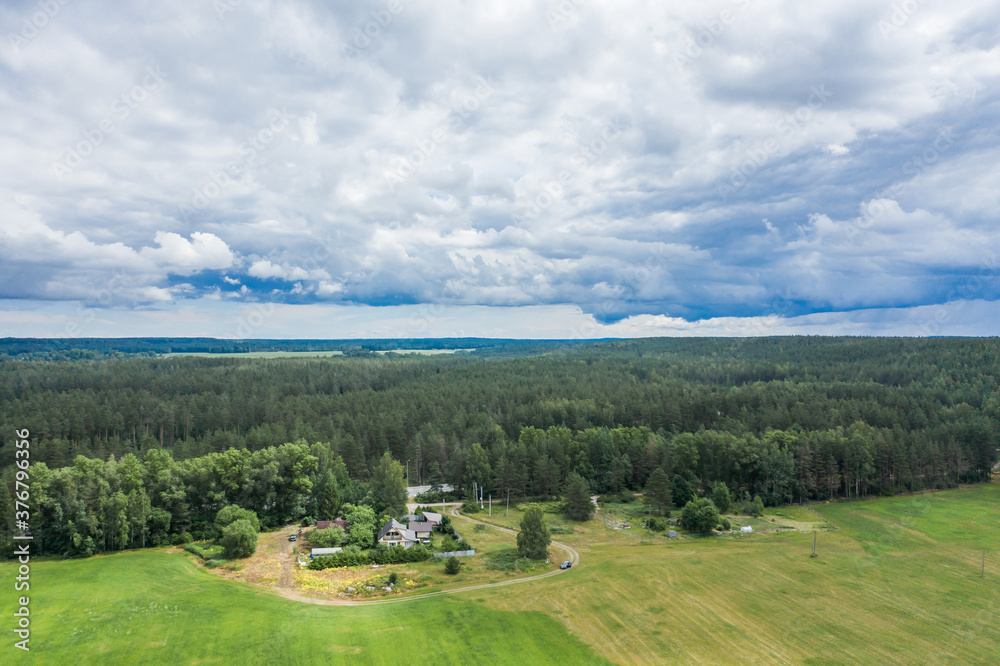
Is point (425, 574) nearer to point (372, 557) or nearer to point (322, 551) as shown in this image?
point (372, 557)

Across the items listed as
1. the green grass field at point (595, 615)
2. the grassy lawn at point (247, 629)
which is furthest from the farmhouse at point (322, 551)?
the green grass field at point (595, 615)

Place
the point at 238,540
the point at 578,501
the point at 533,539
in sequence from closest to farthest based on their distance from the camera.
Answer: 1. the point at 533,539
2. the point at 238,540
3. the point at 578,501

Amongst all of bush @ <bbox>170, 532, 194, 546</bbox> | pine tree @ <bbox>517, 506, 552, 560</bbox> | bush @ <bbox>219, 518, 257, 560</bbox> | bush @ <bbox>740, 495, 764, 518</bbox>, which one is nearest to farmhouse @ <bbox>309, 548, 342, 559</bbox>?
bush @ <bbox>219, 518, 257, 560</bbox>

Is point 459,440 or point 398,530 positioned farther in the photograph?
point 459,440

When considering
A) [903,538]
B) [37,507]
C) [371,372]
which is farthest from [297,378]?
[903,538]

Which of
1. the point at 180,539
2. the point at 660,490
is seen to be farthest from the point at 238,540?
the point at 660,490

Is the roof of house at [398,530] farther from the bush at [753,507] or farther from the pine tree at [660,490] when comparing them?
the bush at [753,507]

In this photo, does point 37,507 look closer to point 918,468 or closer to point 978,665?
point 978,665
